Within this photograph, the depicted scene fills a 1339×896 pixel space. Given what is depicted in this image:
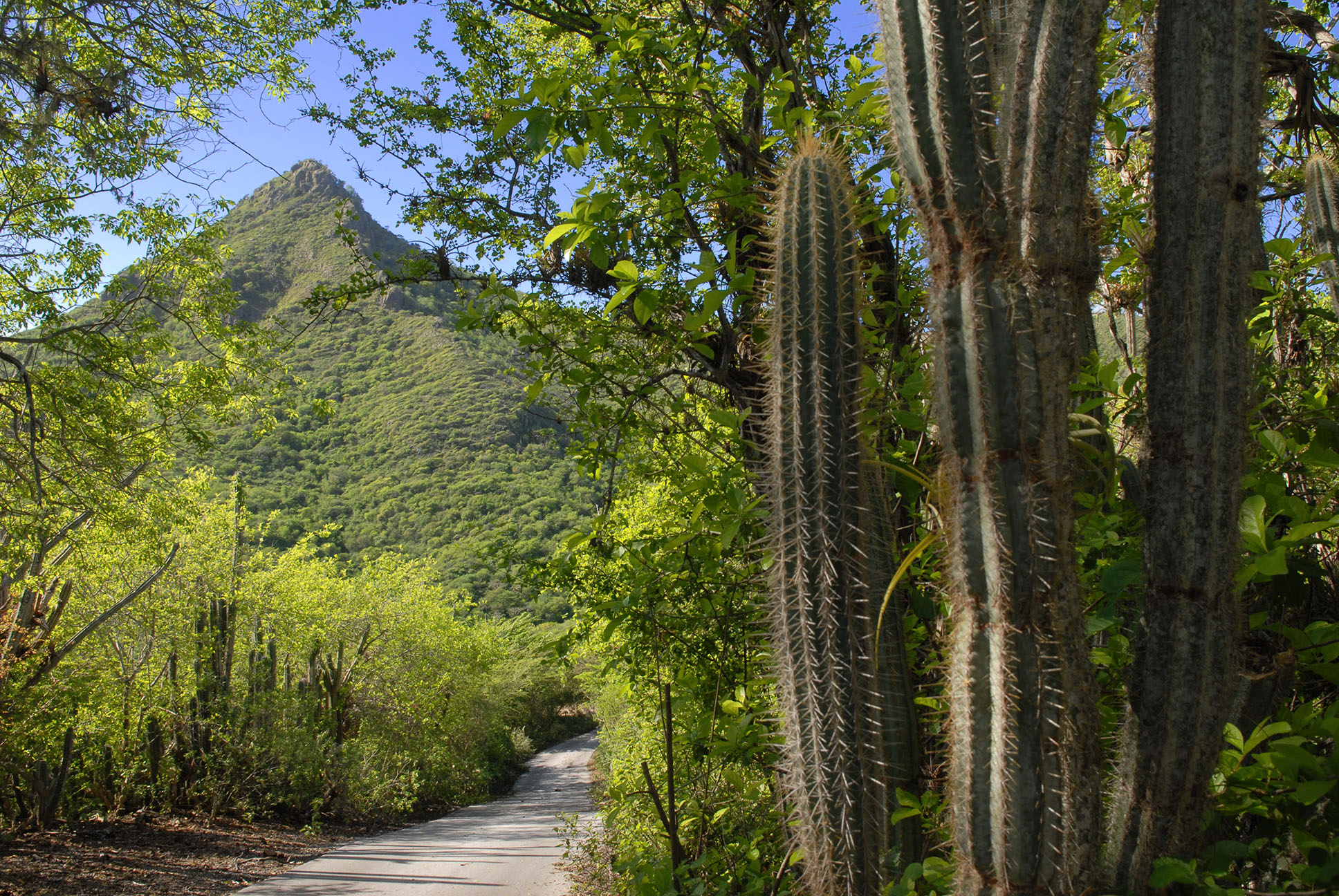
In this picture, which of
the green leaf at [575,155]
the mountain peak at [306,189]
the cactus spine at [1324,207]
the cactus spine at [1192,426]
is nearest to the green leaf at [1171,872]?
the cactus spine at [1192,426]

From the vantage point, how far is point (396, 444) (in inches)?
2019

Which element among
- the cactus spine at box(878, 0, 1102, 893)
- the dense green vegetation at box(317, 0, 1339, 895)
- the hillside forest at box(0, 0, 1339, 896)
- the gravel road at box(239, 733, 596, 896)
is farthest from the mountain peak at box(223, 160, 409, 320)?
the cactus spine at box(878, 0, 1102, 893)

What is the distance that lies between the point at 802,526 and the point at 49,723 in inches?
476

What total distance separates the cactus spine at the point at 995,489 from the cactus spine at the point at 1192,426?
26 cm

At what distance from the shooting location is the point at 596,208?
7.29 feet

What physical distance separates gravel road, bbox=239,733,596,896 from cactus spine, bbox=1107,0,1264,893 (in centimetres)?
915

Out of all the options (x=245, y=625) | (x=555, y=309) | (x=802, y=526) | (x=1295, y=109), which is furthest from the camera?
(x=245, y=625)

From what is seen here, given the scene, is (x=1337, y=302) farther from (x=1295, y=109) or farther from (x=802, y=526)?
(x=802, y=526)

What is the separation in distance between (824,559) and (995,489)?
0.55m

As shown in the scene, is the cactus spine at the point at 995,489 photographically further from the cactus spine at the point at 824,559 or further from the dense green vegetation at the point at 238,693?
the dense green vegetation at the point at 238,693

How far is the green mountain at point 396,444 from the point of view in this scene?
37.4m

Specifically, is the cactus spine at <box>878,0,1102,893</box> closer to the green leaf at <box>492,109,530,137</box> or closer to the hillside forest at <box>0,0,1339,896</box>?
the hillside forest at <box>0,0,1339,896</box>

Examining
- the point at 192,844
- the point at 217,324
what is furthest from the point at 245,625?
the point at 217,324

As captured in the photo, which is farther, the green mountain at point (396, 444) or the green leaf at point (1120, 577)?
the green mountain at point (396, 444)
